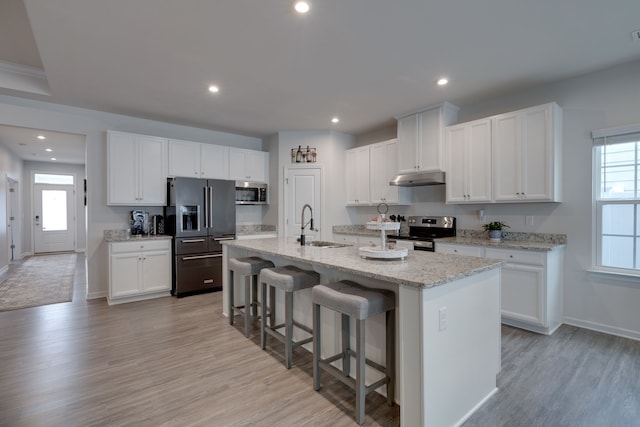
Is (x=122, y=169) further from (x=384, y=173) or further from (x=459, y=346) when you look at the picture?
(x=459, y=346)

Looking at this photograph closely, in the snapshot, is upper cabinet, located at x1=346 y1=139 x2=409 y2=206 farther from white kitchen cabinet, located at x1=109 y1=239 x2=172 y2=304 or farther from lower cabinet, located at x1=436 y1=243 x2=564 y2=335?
white kitchen cabinet, located at x1=109 y1=239 x2=172 y2=304

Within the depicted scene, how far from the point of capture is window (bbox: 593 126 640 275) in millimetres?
3068

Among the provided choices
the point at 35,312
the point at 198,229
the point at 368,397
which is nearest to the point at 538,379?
the point at 368,397

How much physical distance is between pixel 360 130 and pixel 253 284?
3.49m

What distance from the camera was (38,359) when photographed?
2.63m

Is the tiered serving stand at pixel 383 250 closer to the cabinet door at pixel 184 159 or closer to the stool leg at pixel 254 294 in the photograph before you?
the stool leg at pixel 254 294

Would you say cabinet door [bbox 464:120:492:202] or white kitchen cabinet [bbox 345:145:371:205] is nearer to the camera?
cabinet door [bbox 464:120:492:202]

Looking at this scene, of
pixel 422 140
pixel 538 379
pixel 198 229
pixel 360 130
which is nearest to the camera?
pixel 538 379

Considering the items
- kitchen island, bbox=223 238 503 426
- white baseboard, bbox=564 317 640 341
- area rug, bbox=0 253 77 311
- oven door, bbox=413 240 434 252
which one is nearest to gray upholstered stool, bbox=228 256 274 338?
kitchen island, bbox=223 238 503 426

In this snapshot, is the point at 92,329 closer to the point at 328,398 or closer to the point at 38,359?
the point at 38,359

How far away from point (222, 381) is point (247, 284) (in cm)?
93

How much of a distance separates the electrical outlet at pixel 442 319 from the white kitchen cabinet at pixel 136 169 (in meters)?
4.46

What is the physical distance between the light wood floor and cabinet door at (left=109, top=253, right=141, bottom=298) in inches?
31.2

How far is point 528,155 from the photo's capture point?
11.2 ft
